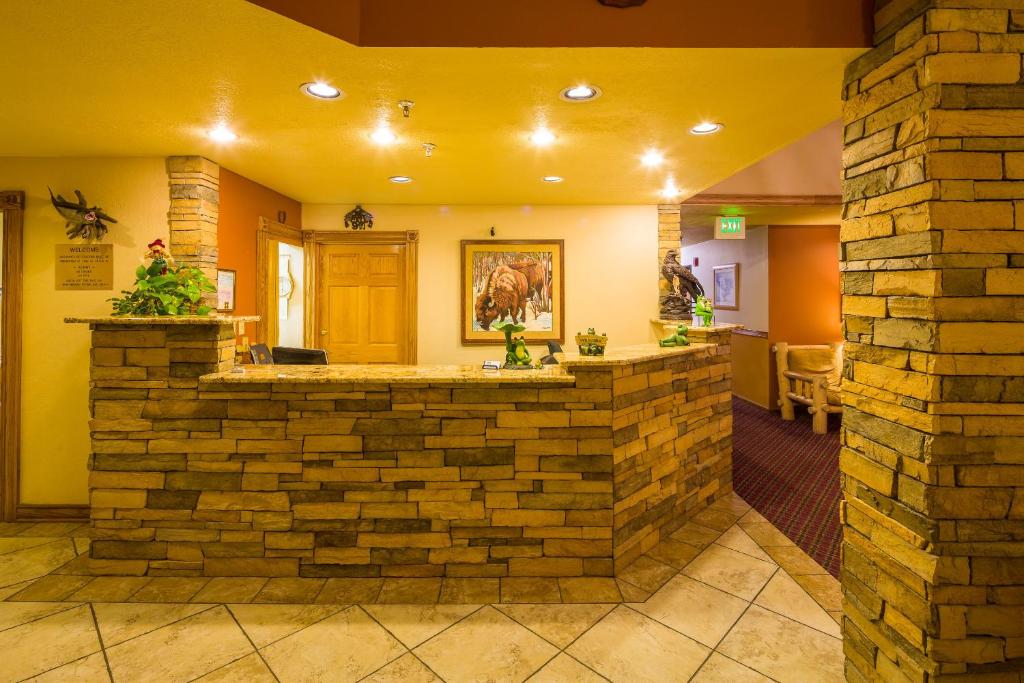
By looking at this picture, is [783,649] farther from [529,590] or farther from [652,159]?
[652,159]

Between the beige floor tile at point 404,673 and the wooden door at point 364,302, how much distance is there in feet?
11.2

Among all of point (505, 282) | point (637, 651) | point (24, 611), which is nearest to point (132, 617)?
point (24, 611)

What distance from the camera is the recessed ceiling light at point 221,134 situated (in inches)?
115

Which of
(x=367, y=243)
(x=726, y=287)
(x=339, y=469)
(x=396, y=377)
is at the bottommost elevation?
(x=339, y=469)

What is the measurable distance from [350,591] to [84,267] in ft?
9.67

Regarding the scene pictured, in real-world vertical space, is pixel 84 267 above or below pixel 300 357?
above

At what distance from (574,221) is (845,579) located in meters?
3.98

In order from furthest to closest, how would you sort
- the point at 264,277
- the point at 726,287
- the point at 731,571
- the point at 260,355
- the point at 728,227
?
the point at 726,287 → the point at 728,227 → the point at 264,277 → the point at 260,355 → the point at 731,571

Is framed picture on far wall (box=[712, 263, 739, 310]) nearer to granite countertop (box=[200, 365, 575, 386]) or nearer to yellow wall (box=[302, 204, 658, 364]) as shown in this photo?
yellow wall (box=[302, 204, 658, 364])

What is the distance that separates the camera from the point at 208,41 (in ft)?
6.37

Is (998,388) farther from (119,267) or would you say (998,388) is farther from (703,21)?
(119,267)

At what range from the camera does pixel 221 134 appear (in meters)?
3.02

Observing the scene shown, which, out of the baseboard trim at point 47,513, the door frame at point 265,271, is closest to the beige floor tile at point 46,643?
the baseboard trim at point 47,513

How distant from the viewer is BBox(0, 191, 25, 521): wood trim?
3.42m
